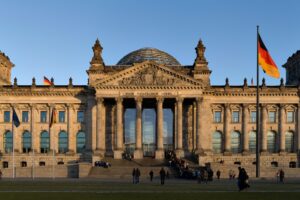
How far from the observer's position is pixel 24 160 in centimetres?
9450

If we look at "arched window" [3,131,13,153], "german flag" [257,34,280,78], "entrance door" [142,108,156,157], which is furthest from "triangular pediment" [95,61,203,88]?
"german flag" [257,34,280,78]

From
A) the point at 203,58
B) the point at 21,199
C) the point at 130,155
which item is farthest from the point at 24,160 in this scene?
the point at 21,199

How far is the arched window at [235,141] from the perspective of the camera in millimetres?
97125

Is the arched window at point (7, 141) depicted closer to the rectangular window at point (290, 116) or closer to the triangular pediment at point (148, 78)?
the triangular pediment at point (148, 78)

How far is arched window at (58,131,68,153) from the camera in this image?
96569 mm

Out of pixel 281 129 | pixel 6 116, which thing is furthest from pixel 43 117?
pixel 281 129

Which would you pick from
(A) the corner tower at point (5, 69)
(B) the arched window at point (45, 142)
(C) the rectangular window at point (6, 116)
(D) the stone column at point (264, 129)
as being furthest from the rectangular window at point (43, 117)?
(D) the stone column at point (264, 129)

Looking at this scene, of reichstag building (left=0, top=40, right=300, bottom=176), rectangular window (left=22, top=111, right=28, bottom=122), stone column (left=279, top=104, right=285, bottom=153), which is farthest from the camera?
rectangular window (left=22, top=111, right=28, bottom=122)

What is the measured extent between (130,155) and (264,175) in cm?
2703

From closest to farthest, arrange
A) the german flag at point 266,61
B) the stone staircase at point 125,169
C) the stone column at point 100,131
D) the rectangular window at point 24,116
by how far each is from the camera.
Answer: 1. the german flag at point 266,61
2. the stone staircase at point 125,169
3. the stone column at point 100,131
4. the rectangular window at point 24,116

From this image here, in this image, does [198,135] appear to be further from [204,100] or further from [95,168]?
[95,168]

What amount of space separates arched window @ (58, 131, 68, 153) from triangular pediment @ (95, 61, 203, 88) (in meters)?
13.3

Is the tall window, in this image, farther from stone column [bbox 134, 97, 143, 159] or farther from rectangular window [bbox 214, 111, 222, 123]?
rectangular window [bbox 214, 111, 222, 123]

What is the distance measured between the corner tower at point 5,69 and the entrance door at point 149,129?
30.1m
